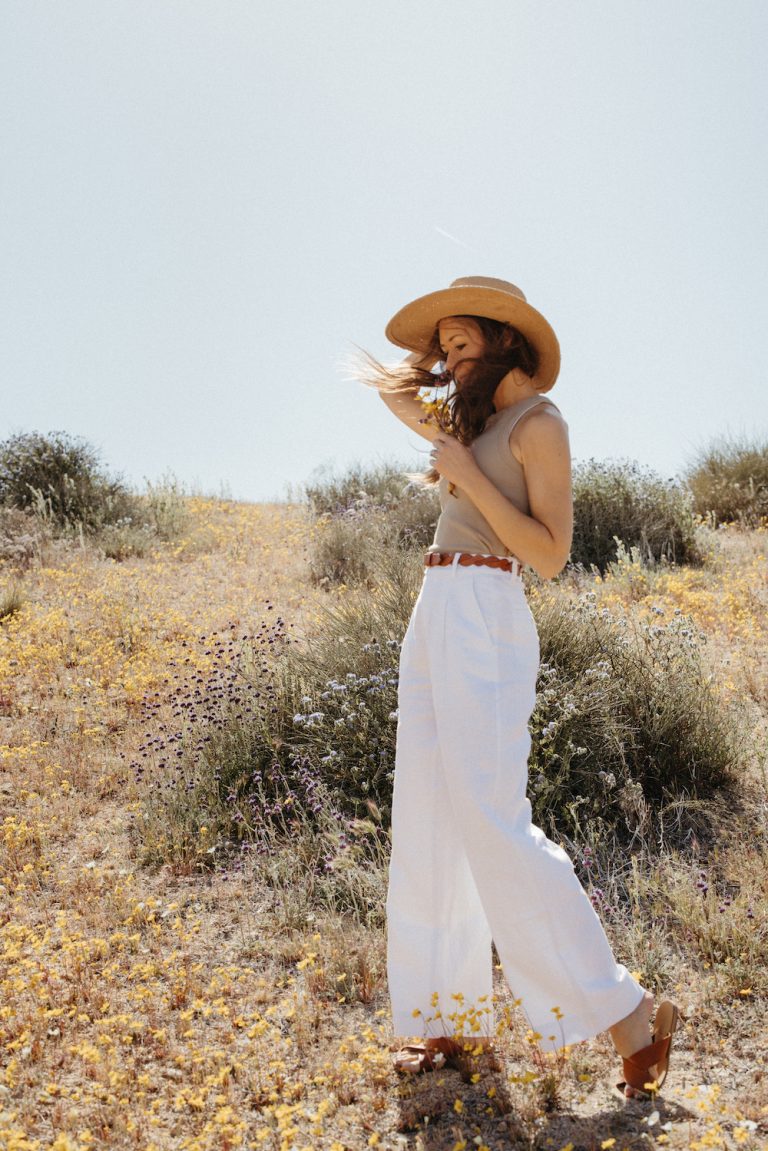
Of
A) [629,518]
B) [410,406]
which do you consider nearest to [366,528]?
[629,518]

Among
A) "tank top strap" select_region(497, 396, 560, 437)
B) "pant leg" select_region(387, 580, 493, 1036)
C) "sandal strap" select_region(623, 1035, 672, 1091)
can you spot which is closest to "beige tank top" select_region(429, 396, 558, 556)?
"tank top strap" select_region(497, 396, 560, 437)

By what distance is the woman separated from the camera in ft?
7.84

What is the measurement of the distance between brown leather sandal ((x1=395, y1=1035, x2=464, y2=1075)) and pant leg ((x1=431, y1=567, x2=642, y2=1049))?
36cm

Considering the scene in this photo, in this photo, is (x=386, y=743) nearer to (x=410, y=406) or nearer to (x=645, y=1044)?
(x=410, y=406)

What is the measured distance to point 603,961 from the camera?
2.39m

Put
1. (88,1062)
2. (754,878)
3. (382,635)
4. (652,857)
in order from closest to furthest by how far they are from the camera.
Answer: (88,1062) → (754,878) → (652,857) → (382,635)

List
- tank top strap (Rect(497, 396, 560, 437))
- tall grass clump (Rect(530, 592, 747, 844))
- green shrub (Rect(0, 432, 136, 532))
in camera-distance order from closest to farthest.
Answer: tank top strap (Rect(497, 396, 560, 437)) < tall grass clump (Rect(530, 592, 747, 844)) < green shrub (Rect(0, 432, 136, 532))

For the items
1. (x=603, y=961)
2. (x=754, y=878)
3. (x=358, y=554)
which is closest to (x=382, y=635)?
(x=754, y=878)

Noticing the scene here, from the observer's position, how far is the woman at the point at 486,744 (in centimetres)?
239

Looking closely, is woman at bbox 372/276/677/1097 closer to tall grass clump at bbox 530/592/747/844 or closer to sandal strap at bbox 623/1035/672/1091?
sandal strap at bbox 623/1035/672/1091

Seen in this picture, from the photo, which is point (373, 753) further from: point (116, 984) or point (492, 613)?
point (492, 613)

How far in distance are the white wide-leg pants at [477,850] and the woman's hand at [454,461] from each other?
0.24 metres

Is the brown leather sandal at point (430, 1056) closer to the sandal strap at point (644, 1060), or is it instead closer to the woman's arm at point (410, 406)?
the sandal strap at point (644, 1060)

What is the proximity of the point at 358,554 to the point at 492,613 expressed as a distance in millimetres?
7113
